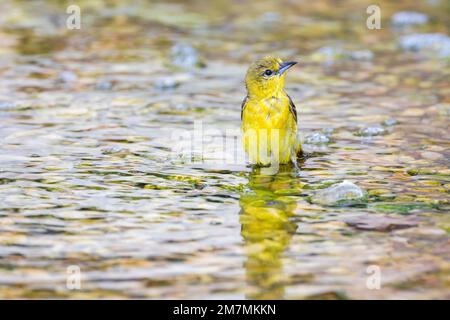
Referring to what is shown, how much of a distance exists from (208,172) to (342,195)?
1.15 m

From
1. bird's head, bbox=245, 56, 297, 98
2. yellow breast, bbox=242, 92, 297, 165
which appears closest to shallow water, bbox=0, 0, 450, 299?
yellow breast, bbox=242, 92, 297, 165

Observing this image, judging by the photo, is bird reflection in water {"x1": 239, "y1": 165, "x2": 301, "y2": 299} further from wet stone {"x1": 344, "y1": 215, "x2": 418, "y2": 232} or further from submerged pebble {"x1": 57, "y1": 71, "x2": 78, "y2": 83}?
submerged pebble {"x1": 57, "y1": 71, "x2": 78, "y2": 83}

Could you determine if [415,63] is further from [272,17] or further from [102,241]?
[102,241]

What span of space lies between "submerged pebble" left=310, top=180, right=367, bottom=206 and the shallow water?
0.26 ft

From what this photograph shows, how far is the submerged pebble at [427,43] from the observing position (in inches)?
396

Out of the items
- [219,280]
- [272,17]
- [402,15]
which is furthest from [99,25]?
[219,280]

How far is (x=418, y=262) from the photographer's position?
14.1ft

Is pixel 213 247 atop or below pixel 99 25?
below

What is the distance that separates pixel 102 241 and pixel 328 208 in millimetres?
1407

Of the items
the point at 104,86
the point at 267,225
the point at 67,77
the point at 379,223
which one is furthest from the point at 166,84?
the point at 379,223

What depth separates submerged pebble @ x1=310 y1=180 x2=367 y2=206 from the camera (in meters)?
5.20

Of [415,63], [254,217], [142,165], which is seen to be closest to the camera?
[254,217]

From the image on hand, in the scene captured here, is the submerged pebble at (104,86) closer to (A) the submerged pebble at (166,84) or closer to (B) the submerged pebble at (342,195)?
(A) the submerged pebble at (166,84)

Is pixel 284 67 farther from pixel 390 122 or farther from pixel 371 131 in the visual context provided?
pixel 390 122
